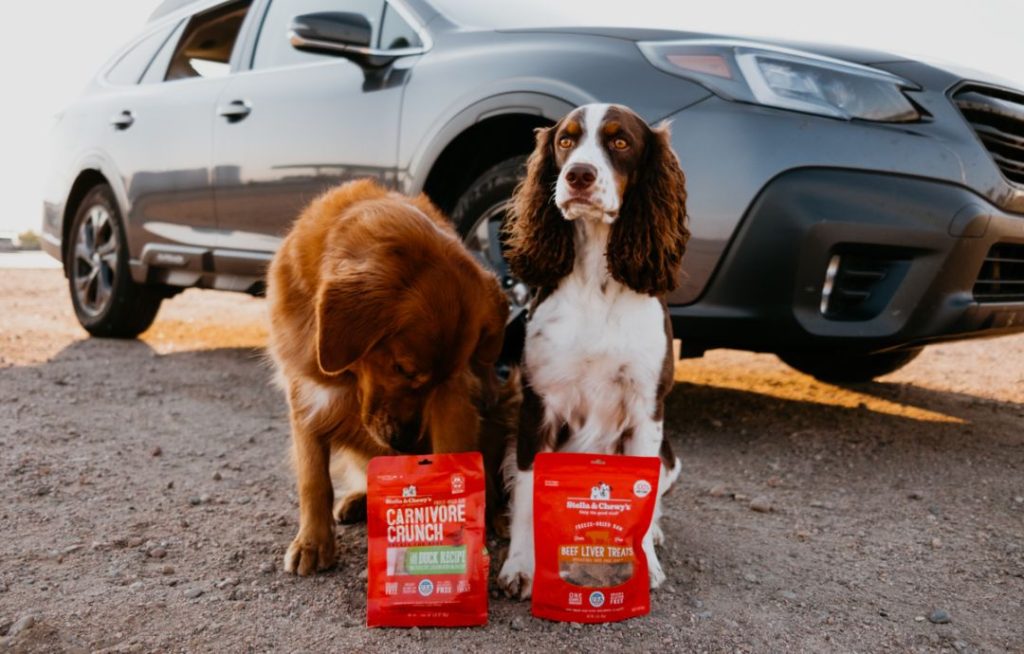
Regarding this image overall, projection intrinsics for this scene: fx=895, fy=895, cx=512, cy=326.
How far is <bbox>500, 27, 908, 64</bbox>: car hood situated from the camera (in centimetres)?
353

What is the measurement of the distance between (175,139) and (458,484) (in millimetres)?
4090

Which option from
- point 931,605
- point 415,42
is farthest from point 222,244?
point 931,605

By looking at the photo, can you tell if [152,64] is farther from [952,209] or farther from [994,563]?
[994,563]

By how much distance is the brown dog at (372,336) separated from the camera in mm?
2381

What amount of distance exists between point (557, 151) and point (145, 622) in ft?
5.71

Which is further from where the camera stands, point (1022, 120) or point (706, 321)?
point (1022, 120)

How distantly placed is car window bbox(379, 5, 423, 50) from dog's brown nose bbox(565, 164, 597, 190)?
6.37 ft

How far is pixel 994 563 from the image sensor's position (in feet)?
8.95

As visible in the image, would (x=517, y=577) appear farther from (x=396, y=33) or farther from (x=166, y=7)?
(x=166, y=7)

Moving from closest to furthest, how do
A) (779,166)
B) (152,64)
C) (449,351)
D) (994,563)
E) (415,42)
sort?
(449,351) < (994,563) < (779,166) < (415,42) < (152,64)

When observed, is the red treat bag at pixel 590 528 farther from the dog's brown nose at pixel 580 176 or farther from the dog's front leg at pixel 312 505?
the dog's brown nose at pixel 580 176

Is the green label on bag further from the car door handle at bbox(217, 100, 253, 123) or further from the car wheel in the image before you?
the car door handle at bbox(217, 100, 253, 123)

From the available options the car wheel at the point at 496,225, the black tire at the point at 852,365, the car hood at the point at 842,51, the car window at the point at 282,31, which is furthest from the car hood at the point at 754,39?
the black tire at the point at 852,365

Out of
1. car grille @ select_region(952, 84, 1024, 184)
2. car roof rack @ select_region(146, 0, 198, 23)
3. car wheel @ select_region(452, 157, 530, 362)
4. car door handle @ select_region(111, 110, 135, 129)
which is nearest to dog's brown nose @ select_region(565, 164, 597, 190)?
car wheel @ select_region(452, 157, 530, 362)
